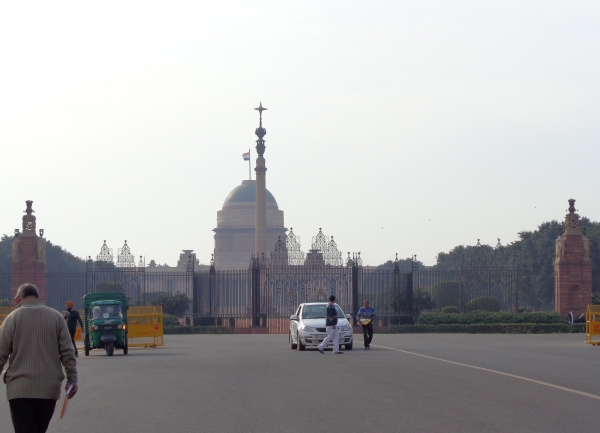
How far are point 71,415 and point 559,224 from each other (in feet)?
232

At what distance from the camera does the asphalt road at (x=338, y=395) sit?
34.0ft

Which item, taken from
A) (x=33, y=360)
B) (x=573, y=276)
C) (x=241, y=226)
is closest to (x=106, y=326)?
(x=33, y=360)

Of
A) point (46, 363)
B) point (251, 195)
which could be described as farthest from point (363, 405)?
point (251, 195)

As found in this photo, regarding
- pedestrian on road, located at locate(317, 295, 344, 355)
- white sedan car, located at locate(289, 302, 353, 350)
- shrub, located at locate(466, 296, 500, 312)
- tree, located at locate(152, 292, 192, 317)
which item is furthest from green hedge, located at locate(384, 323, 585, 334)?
pedestrian on road, located at locate(317, 295, 344, 355)

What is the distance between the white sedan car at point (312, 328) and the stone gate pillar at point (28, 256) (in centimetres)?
1826

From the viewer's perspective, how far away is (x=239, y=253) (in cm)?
11231

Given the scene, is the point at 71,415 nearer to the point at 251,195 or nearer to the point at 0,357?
the point at 0,357

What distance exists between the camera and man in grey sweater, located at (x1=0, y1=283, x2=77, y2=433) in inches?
299

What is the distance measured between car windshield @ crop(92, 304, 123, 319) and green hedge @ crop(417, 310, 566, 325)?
18.1 metres

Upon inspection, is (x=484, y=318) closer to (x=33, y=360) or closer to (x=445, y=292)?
(x=445, y=292)

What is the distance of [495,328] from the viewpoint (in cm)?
3856

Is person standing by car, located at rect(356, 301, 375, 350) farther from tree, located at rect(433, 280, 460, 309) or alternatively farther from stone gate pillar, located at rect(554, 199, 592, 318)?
tree, located at rect(433, 280, 460, 309)

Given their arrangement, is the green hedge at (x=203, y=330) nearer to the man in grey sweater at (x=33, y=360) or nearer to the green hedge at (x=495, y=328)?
the green hedge at (x=495, y=328)

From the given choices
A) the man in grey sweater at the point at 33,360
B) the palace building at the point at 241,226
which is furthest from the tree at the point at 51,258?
the man in grey sweater at the point at 33,360
